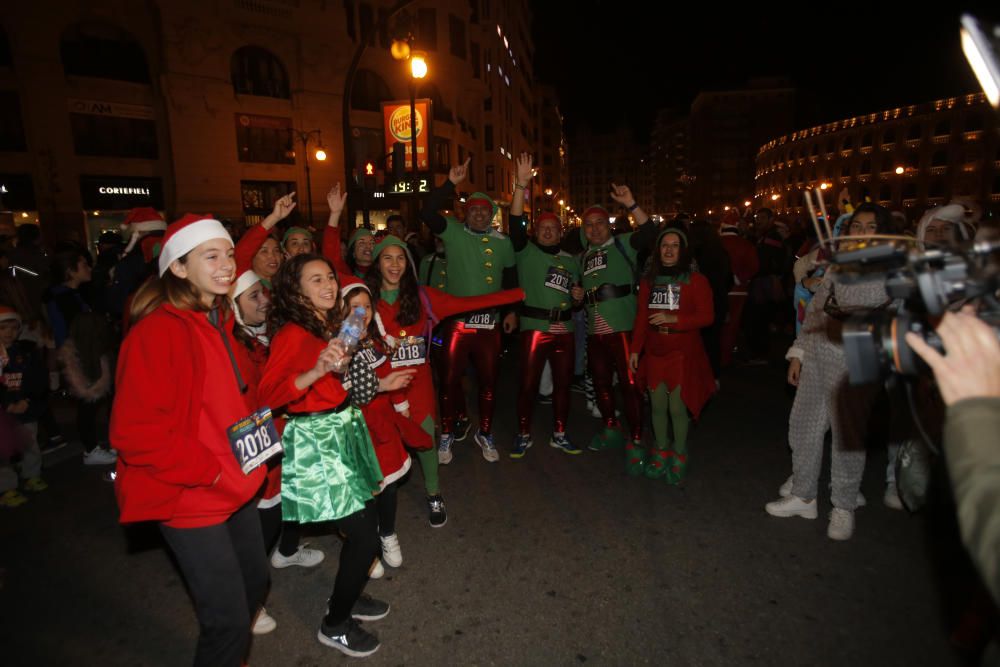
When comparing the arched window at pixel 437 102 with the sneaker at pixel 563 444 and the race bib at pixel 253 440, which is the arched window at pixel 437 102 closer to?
the sneaker at pixel 563 444

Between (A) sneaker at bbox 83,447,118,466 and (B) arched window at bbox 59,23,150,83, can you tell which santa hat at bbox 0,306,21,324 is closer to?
(A) sneaker at bbox 83,447,118,466

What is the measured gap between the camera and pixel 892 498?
14.0 feet

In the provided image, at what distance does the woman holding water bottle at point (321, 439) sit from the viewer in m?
2.69

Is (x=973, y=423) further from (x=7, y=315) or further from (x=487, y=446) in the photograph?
(x=7, y=315)

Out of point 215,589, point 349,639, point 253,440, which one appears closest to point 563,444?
point 349,639

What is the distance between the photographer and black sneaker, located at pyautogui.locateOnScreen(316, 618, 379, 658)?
287cm

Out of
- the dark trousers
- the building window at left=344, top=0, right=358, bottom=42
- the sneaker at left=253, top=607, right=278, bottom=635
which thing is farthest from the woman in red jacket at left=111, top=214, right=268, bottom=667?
the building window at left=344, top=0, right=358, bottom=42

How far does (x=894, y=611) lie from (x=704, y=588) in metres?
0.99

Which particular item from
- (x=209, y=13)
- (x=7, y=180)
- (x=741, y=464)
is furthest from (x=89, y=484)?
(x=209, y=13)

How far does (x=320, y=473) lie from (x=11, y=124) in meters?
27.9

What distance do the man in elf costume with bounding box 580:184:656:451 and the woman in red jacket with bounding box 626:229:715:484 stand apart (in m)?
0.45

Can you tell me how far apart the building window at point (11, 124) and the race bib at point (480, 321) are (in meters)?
26.0

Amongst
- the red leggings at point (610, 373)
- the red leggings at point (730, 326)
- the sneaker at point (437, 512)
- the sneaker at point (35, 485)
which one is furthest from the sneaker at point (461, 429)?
the red leggings at point (730, 326)

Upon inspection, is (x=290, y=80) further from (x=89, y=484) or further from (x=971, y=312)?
(x=971, y=312)
